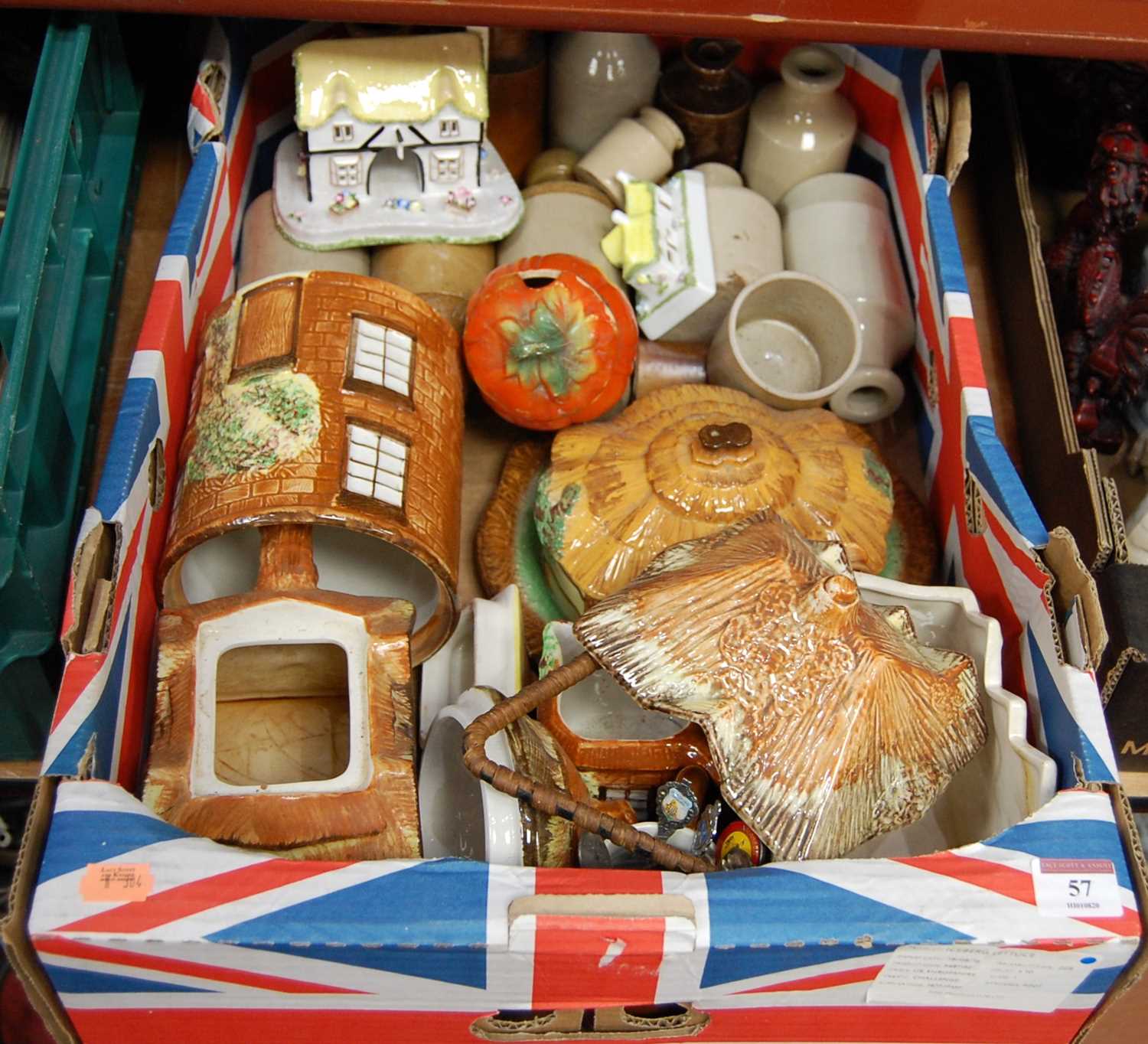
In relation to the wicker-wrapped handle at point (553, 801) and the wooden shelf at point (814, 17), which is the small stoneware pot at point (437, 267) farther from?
the wicker-wrapped handle at point (553, 801)

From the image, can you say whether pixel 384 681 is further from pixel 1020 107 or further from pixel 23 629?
pixel 1020 107

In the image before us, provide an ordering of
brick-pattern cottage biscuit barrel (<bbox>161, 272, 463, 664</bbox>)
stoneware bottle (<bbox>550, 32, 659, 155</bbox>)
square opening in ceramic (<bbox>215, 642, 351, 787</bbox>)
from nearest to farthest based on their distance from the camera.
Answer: brick-pattern cottage biscuit barrel (<bbox>161, 272, 463, 664</bbox>) < square opening in ceramic (<bbox>215, 642, 351, 787</bbox>) < stoneware bottle (<bbox>550, 32, 659, 155</bbox>)

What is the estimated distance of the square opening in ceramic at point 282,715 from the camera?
1217 millimetres


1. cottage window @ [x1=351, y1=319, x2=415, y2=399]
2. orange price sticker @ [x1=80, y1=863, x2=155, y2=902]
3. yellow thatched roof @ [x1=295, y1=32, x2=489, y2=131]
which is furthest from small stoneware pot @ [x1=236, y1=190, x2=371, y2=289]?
orange price sticker @ [x1=80, y1=863, x2=155, y2=902]

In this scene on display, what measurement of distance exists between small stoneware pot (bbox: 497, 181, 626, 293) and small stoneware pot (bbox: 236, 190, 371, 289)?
182 millimetres

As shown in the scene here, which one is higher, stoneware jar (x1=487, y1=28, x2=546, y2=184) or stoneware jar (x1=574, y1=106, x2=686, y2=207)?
stoneware jar (x1=487, y1=28, x2=546, y2=184)

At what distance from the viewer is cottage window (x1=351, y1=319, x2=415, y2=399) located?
1195 mm

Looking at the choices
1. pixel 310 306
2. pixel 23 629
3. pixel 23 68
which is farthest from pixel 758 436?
pixel 23 68

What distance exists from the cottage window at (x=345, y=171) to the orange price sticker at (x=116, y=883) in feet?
2.87

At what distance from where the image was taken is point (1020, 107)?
5.72ft

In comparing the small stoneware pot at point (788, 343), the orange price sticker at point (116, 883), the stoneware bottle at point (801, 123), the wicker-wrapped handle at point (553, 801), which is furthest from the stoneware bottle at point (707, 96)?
the orange price sticker at point (116, 883)

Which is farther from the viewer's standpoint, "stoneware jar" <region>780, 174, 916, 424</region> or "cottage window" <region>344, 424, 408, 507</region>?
"stoneware jar" <region>780, 174, 916, 424</region>

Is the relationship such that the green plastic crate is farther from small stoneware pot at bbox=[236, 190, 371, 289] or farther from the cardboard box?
the cardboard box

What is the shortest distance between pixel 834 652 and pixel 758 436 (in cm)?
34
